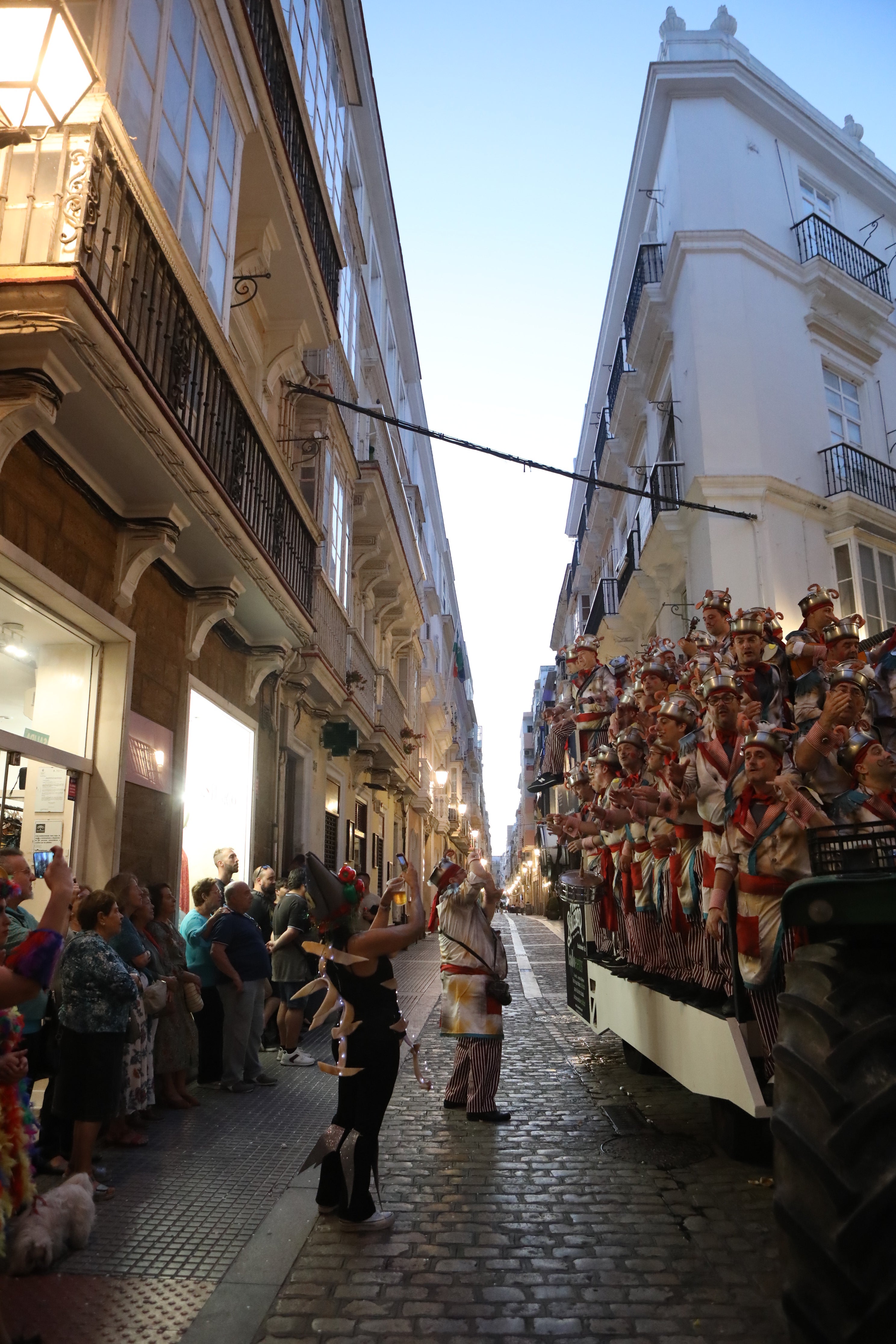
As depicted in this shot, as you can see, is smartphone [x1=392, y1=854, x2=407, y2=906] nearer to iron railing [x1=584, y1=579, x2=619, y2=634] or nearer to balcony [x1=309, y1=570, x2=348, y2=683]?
balcony [x1=309, y1=570, x2=348, y2=683]

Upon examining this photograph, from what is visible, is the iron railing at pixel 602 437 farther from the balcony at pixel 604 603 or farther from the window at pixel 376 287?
the window at pixel 376 287

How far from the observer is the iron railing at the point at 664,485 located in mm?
16297

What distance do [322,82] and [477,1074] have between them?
14.6m

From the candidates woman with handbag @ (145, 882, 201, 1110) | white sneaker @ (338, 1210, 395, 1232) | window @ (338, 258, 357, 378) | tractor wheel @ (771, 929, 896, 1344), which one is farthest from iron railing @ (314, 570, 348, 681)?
tractor wheel @ (771, 929, 896, 1344)

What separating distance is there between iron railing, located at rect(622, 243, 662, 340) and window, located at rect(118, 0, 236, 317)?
425 inches

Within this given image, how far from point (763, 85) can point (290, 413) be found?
38.3 ft

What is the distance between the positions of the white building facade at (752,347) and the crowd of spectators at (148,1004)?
375 inches

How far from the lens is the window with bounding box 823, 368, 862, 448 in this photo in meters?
17.4

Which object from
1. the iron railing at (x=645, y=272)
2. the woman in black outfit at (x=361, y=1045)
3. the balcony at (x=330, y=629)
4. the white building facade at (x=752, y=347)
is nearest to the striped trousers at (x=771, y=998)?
the woman in black outfit at (x=361, y=1045)

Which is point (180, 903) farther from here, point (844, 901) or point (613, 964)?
point (844, 901)

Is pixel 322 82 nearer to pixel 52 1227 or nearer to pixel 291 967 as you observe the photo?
pixel 291 967

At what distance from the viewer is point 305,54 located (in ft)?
44.0

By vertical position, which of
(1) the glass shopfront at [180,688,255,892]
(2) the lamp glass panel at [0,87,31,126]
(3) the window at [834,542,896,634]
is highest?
(3) the window at [834,542,896,634]

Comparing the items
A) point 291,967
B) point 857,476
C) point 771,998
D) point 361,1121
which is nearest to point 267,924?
point 291,967
